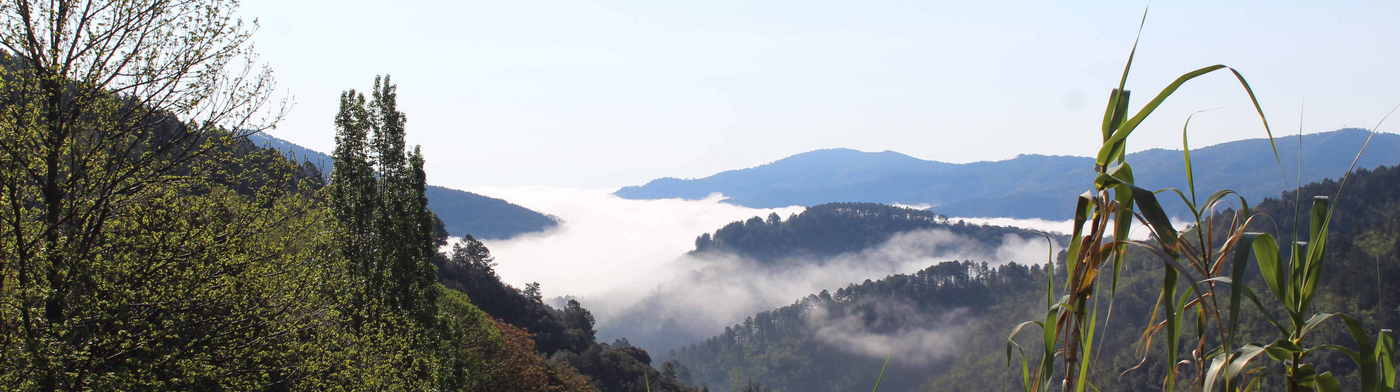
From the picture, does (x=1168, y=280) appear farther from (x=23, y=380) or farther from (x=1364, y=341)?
(x=23, y=380)

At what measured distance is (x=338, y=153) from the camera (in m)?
18.8

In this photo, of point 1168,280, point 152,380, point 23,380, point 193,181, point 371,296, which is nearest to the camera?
point 1168,280

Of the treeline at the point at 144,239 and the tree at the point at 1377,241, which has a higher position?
the treeline at the point at 144,239

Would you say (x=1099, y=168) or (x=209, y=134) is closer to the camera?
(x=1099, y=168)

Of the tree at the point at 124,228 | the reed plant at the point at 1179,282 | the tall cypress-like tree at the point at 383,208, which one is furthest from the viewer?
the tall cypress-like tree at the point at 383,208

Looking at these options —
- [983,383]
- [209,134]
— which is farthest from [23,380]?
[983,383]

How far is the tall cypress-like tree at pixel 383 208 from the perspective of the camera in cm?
1848

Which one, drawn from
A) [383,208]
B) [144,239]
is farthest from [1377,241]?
[144,239]

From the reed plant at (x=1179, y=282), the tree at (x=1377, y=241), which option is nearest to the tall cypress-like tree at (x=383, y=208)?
the reed plant at (x=1179, y=282)

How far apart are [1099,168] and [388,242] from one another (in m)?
18.8

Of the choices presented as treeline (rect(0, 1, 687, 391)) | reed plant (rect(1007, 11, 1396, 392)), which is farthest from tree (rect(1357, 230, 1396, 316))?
reed plant (rect(1007, 11, 1396, 392))

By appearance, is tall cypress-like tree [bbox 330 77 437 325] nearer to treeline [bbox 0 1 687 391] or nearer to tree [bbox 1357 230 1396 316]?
treeline [bbox 0 1 687 391]

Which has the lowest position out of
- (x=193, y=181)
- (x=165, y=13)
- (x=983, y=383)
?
(x=983, y=383)

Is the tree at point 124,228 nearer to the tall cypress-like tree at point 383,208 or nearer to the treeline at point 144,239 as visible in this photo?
the treeline at point 144,239
